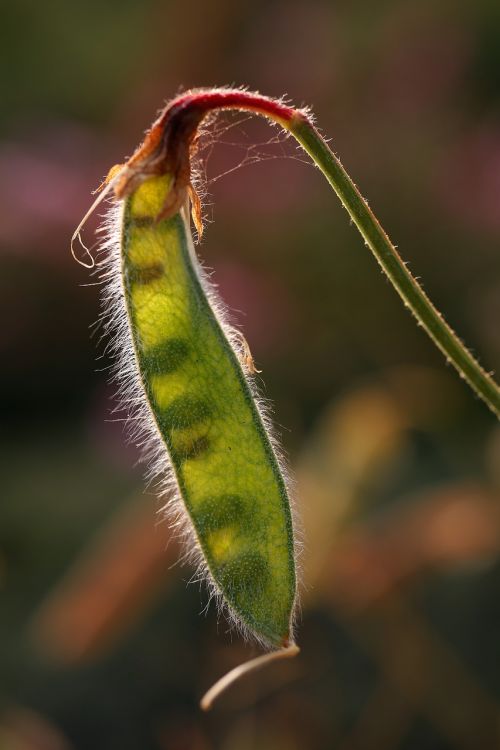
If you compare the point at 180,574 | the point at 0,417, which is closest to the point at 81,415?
the point at 0,417

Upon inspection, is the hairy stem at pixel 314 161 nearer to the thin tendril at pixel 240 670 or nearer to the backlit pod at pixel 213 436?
the backlit pod at pixel 213 436

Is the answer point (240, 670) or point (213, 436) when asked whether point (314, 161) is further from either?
point (240, 670)

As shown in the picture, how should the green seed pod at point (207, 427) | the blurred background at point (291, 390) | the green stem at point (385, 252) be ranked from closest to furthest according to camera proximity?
the green stem at point (385, 252)
the green seed pod at point (207, 427)
the blurred background at point (291, 390)

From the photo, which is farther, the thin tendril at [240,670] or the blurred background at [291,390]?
the blurred background at [291,390]

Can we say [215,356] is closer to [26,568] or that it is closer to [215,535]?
[215,535]

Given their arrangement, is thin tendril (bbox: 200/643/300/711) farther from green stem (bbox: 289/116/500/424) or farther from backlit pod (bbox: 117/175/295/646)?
green stem (bbox: 289/116/500/424)

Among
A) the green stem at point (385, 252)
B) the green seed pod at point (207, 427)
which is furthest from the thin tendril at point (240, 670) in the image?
the green stem at point (385, 252)
